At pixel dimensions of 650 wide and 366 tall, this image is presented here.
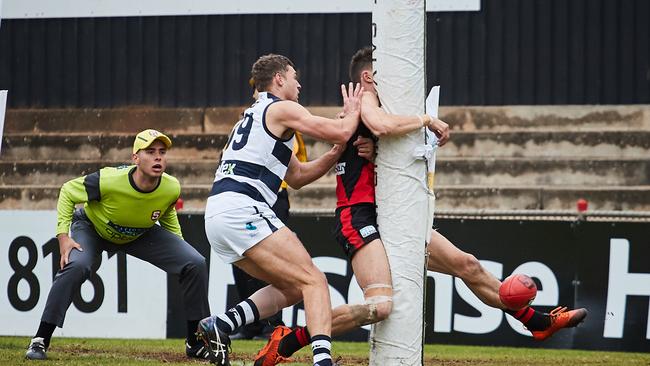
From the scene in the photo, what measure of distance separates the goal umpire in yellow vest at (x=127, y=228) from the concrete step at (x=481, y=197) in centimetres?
534

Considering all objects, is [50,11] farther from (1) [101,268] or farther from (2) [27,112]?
(1) [101,268]

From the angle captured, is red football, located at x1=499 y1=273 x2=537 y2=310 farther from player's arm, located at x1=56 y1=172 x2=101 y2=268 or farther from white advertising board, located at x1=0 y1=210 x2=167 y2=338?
white advertising board, located at x1=0 y1=210 x2=167 y2=338

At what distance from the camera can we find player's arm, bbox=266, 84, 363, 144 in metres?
8.62

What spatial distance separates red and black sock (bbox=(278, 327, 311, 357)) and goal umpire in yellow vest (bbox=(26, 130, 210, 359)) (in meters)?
2.23

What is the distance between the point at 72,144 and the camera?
18.5m

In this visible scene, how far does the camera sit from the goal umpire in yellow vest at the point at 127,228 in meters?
10.9

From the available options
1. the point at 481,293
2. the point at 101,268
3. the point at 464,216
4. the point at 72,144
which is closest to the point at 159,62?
the point at 72,144

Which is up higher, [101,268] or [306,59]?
[306,59]

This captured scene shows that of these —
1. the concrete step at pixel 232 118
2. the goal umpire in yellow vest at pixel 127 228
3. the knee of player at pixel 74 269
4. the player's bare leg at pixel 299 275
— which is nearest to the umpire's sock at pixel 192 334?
the goal umpire in yellow vest at pixel 127 228

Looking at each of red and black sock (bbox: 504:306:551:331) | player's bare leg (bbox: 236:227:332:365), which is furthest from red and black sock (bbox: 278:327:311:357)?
red and black sock (bbox: 504:306:551:331)

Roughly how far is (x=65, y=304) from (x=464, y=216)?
4797 mm

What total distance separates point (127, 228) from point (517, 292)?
3.82m

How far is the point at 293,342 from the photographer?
8875mm

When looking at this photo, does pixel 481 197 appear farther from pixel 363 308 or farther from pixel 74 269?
pixel 363 308
